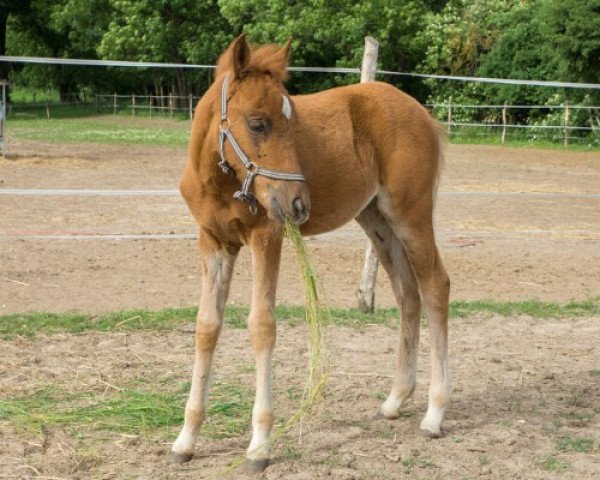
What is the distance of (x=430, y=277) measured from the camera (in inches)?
199

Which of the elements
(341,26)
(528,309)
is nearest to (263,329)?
(528,309)

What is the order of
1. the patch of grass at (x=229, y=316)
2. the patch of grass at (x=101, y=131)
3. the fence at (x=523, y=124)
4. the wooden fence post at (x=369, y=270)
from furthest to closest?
the patch of grass at (x=101, y=131) → the fence at (x=523, y=124) → the wooden fence post at (x=369, y=270) → the patch of grass at (x=229, y=316)

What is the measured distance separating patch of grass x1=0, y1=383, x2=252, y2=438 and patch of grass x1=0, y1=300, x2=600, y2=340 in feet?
4.72

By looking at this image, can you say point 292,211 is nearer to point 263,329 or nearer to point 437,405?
point 263,329

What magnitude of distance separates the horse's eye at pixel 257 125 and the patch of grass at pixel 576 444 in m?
2.21

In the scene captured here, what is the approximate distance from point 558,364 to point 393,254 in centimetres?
175

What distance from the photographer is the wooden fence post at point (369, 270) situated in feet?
25.1

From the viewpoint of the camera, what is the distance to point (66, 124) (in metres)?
38.4

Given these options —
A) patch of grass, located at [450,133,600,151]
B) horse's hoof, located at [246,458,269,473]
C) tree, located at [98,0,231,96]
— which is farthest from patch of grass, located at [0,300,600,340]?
tree, located at [98,0,231,96]

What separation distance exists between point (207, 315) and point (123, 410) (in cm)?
90

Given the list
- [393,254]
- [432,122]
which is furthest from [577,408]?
[432,122]

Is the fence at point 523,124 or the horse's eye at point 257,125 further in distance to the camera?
the fence at point 523,124

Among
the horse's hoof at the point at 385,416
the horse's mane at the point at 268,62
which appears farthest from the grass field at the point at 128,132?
the horse's mane at the point at 268,62

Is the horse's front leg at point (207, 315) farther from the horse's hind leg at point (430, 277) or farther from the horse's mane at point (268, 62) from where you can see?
the horse's hind leg at point (430, 277)
